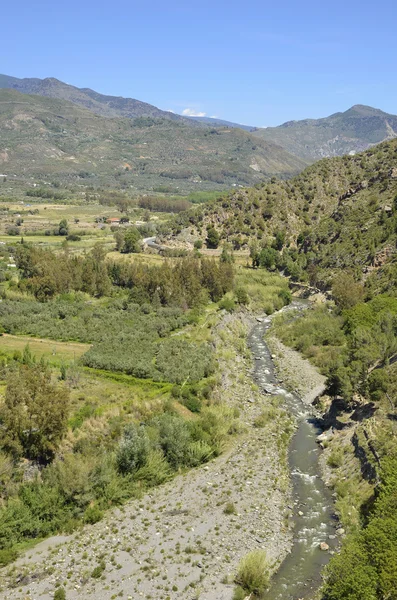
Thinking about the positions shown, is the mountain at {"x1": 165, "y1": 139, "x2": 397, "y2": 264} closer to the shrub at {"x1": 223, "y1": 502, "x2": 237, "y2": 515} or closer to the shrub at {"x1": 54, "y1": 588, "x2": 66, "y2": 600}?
the shrub at {"x1": 223, "y1": 502, "x2": 237, "y2": 515}

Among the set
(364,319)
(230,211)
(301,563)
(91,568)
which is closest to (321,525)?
(301,563)

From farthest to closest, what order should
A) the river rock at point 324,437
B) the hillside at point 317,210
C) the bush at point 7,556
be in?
the hillside at point 317,210 → the river rock at point 324,437 → the bush at point 7,556

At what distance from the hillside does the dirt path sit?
69425 millimetres

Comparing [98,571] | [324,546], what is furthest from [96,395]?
[324,546]

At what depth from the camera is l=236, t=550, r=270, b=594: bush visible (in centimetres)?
2527

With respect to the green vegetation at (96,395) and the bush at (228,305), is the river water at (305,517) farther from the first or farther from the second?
the bush at (228,305)

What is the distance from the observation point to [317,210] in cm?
13300

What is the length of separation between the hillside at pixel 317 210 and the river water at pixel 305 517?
5882cm

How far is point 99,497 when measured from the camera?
32.4 metres

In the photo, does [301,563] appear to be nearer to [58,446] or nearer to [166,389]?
[58,446]

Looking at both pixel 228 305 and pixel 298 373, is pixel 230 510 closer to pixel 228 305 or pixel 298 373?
pixel 298 373

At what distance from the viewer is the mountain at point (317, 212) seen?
103 metres

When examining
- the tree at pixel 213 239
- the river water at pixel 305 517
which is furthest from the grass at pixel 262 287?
the river water at pixel 305 517

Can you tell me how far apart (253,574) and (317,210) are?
119 metres
